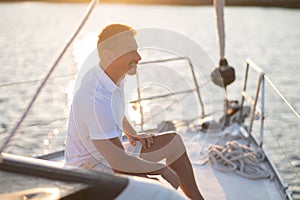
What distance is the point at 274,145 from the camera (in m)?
6.97

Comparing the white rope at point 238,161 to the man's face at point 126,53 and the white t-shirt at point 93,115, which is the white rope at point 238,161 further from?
the man's face at point 126,53

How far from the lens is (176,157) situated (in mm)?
2521

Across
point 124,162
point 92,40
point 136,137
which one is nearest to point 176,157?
point 136,137

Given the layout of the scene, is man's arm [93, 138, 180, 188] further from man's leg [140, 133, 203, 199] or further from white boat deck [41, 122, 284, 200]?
white boat deck [41, 122, 284, 200]

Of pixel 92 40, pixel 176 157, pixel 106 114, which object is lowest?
pixel 92 40

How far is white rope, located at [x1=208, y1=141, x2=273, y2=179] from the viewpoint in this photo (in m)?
3.28

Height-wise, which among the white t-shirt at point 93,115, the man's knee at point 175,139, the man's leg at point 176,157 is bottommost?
the man's leg at point 176,157

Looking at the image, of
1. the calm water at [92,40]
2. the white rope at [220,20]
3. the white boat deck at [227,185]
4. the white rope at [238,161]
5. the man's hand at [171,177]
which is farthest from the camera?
the calm water at [92,40]

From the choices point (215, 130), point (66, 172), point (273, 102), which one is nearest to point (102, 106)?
point (66, 172)

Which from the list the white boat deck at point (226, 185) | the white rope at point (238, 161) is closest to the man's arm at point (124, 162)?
the white boat deck at point (226, 185)

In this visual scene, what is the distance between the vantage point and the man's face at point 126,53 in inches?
84.0

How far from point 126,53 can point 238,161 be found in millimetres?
1561

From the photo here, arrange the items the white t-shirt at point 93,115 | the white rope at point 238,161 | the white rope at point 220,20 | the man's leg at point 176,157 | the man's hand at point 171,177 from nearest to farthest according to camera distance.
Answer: the white t-shirt at point 93,115 → the man's hand at point 171,177 → the man's leg at point 176,157 → the white rope at point 238,161 → the white rope at point 220,20

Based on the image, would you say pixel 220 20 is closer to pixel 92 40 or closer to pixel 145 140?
pixel 92 40
